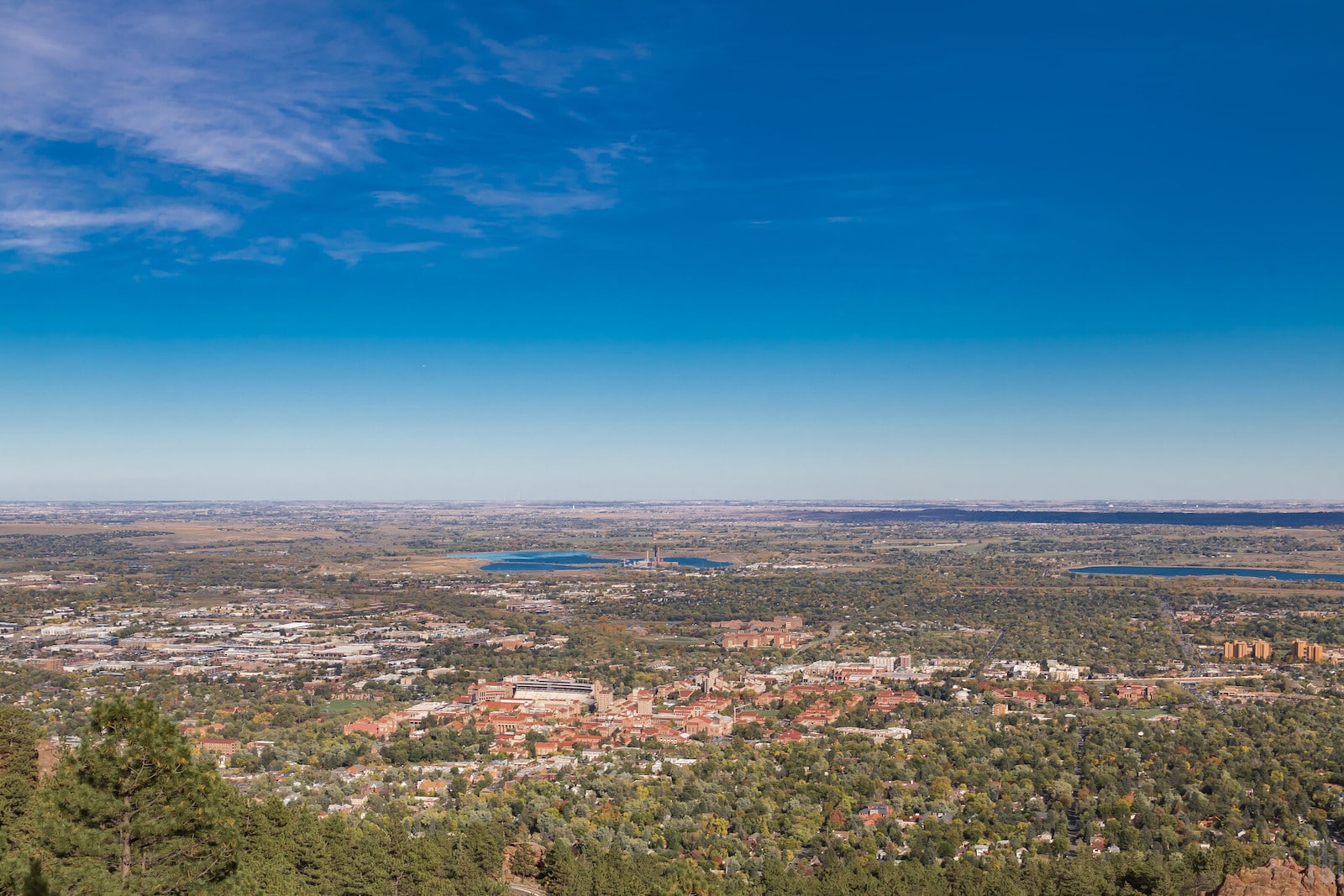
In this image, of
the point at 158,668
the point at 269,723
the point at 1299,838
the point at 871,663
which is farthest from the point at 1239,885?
the point at 158,668

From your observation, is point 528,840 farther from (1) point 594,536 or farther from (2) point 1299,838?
(1) point 594,536

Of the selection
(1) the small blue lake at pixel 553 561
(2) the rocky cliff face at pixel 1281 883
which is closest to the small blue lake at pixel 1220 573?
(1) the small blue lake at pixel 553 561

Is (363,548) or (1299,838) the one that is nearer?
(1299,838)

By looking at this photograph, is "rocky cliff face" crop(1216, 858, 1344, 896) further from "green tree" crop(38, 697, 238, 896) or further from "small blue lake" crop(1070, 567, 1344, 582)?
"small blue lake" crop(1070, 567, 1344, 582)

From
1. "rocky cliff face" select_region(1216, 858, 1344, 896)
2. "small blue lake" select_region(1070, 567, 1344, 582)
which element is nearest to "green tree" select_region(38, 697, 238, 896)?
"rocky cliff face" select_region(1216, 858, 1344, 896)

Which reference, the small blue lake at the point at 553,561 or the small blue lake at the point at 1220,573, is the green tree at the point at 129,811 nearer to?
the small blue lake at the point at 553,561
